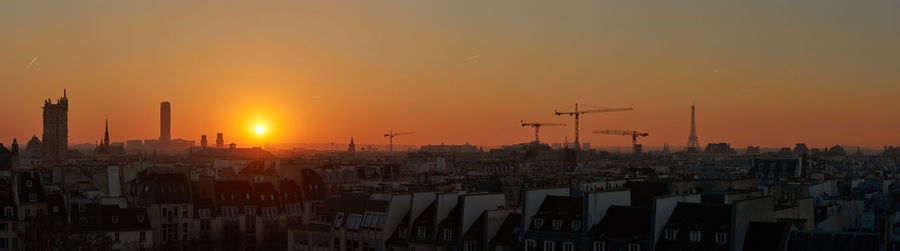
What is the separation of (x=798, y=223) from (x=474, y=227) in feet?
66.0

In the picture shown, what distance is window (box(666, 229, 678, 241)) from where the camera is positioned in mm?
52969

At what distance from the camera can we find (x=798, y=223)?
55.8 metres

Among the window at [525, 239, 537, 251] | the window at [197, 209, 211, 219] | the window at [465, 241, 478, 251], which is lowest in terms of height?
the window at [197, 209, 211, 219]

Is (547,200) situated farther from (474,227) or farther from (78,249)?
(78,249)

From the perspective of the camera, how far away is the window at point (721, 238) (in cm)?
5078

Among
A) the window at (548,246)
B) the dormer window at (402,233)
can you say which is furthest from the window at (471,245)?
the dormer window at (402,233)

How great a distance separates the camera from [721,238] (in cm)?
5106

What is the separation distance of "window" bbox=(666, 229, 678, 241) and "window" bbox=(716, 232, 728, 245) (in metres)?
2.54

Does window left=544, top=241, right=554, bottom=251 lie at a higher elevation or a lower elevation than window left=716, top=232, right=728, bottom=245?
lower

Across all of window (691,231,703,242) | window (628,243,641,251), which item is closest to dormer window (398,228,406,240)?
window (628,243,641,251)

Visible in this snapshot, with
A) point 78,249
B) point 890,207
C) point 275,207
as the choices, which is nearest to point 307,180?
point 275,207

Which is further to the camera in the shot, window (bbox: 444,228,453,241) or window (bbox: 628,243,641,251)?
window (bbox: 444,228,453,241)

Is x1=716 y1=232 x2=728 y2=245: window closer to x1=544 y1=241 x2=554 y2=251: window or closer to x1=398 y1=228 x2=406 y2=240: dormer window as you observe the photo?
x1=544 y1=241 x2=554 y2=251: window

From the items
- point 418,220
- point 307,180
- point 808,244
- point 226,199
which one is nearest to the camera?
point 808,244
